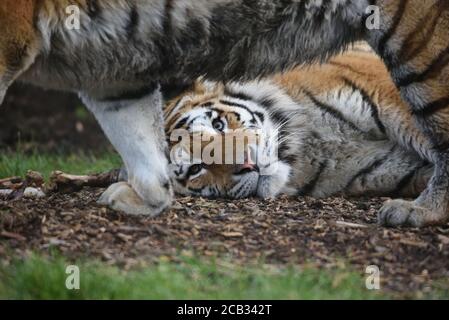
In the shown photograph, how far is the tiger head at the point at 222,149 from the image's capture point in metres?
4.47

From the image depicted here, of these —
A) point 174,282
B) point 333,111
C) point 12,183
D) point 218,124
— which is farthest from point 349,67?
point 174,282

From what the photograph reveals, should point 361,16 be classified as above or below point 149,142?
above

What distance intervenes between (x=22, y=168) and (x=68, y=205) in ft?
5.03

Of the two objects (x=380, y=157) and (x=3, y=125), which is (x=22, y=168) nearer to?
(x=380, y=157)

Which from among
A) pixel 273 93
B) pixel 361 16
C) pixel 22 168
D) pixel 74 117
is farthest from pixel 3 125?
pixel 361 16

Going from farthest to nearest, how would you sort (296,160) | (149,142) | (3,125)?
1. (3,125)
2. (296,160)
3. (149,142)

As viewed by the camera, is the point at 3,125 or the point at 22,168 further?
the point at 3,125

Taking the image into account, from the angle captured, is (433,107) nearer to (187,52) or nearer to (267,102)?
(187,52)

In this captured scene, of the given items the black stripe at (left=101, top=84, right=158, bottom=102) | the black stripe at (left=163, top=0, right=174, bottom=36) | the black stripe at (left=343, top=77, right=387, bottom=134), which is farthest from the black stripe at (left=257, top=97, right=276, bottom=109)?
the black stripe at (left=163, top=0, right=174, bottom=36)

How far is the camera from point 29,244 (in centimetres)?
356

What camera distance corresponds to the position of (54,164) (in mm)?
6000

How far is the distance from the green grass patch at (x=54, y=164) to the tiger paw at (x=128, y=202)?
1407mm

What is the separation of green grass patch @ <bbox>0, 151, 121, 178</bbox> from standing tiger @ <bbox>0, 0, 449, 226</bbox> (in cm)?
145

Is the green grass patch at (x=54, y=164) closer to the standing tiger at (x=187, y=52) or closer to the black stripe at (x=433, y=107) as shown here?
the standing tiger at (x=187, y=52)
